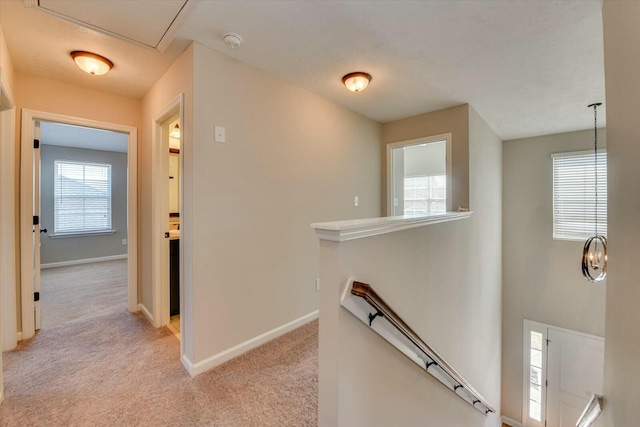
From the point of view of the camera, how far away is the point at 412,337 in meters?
1.56

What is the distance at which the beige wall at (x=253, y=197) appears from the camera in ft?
6.61

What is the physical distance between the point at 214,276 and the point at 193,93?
139 centimetres

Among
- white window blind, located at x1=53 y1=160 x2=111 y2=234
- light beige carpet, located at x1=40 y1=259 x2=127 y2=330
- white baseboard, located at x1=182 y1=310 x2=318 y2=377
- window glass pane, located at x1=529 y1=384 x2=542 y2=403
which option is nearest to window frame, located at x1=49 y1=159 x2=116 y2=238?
white window blind, located at x1=53 y1=160 x2=111 y2=234

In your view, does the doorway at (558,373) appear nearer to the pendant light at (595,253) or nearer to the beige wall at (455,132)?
the pendant light at (595,253)

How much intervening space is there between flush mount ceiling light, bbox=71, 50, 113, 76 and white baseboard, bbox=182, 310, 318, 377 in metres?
2.43

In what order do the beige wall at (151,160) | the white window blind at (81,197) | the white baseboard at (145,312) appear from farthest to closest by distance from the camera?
1. the white window blind at (81,197)
2. the white baseboard at (145,312)
3. the beige wall at (151,160)

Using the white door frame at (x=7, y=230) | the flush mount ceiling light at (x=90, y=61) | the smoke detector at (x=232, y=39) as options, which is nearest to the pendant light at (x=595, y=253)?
the smoke detector at (x=232, y=39)

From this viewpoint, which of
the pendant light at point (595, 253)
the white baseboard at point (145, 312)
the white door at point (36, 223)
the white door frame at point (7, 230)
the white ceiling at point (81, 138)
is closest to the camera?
the white door frame at point (7, 230)

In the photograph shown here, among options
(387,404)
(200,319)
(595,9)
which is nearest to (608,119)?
(595,9)

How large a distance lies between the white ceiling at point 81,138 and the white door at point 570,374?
7956 millimetres

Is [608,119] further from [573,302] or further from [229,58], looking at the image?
[573,302]

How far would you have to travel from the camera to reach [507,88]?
268 cm

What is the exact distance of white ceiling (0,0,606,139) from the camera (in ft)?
5.40

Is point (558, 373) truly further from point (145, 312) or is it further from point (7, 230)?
point (7, 230)
